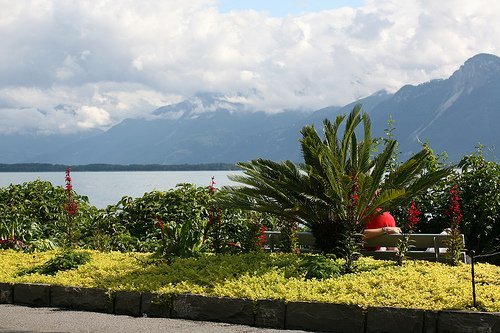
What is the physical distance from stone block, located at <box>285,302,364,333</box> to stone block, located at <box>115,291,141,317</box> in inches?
77.8

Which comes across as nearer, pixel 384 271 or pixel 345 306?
pixel 345 306

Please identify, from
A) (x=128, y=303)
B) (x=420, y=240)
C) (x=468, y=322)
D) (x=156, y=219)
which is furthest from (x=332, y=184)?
(x=156, y=219)

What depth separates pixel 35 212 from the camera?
617 inches

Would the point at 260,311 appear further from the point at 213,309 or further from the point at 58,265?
the point at 58,265

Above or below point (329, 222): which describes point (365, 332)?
below

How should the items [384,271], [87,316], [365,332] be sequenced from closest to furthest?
[365,332] → [87,316] → [384,271]

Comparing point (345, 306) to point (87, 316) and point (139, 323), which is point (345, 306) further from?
point (87, 316)

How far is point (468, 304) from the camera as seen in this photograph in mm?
7352

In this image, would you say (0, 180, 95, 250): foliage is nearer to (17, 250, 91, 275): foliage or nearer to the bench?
(17, 250, 91, 275): foliage

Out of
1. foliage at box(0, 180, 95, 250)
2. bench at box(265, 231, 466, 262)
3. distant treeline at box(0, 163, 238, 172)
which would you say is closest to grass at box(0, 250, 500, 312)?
bench at box(265, 231, 466, 262)

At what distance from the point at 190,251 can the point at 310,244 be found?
83.2 inches

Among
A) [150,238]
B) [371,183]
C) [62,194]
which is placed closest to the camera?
[371,183]

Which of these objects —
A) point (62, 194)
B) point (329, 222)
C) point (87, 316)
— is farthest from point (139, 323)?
point (62, 194)

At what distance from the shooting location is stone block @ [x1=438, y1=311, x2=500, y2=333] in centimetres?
685
